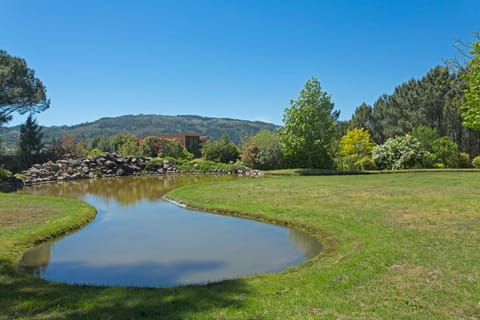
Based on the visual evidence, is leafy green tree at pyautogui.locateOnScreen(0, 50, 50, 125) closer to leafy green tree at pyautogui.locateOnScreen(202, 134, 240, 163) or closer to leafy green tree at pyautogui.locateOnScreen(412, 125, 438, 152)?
leafy green tree at pyautogui.locateOnScreen(202, 134, 240, 163)

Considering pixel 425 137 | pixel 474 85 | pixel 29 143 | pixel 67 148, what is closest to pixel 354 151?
pixel 425 137

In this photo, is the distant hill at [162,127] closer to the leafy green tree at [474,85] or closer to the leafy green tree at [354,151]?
the leafy green tree at [354,151]

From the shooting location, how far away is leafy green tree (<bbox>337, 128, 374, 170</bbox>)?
1351 inches

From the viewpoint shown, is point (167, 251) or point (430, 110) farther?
point (430, 110)

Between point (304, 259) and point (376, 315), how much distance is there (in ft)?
11.7

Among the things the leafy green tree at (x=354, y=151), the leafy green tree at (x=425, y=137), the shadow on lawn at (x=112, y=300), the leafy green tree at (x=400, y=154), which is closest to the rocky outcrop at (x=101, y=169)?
the leafy green tree at (x=354, y=151)

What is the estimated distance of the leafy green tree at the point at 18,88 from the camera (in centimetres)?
3259

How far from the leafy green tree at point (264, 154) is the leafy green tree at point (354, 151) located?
632 centimetres

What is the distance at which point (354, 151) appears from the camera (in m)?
37.9

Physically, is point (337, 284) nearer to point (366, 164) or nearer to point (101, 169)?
point (366, 164)

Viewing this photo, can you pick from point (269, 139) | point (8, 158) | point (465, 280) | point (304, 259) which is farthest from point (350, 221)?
point (8, 158)

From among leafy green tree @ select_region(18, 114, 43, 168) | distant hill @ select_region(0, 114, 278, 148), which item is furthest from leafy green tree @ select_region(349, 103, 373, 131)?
distant hill @ select_region(0, 114, 278, 148)

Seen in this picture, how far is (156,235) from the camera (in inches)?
404

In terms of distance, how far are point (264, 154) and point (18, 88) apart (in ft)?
81.6
